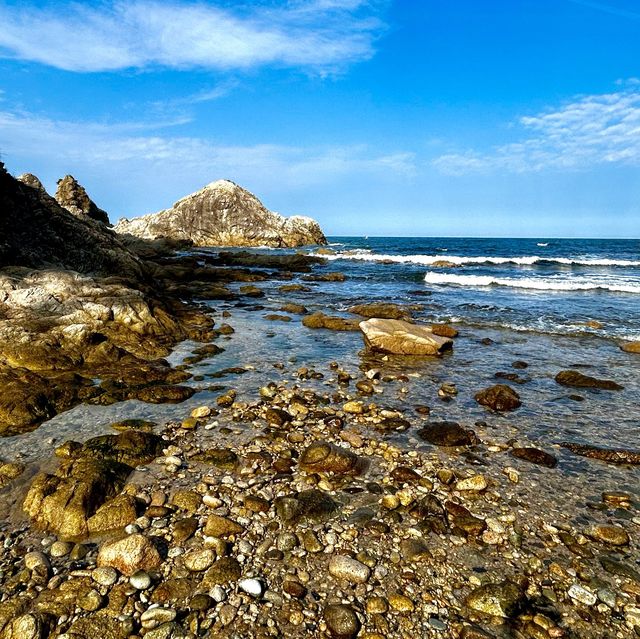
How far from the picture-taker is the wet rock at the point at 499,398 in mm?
9781

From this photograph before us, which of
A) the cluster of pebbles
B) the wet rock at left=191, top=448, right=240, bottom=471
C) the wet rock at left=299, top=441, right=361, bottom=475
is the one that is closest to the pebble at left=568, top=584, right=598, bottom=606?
the cluster of pebbles

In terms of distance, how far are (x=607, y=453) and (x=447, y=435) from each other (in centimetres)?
283

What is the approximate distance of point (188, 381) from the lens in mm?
11141

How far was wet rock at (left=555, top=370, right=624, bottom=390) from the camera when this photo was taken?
1136cm

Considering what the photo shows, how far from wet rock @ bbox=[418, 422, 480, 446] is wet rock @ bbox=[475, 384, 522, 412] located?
1738mm

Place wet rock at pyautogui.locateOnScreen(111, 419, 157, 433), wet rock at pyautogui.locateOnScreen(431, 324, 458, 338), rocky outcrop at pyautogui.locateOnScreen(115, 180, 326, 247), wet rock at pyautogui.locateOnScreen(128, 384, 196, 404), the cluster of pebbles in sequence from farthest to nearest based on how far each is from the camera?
rocky outcrop at pyautogui.locateOnScreen(115, 180, 326, 247)
wet rock at pyautogui.locateOnScreen(431, 324, 458, 338)
wet rock at pyautogui.locateOnScreen(128, 384, 196, 404)
wet rock at pyautogui.locateOnScreen(111, 419, 157, 433)
the cluster of pebbles

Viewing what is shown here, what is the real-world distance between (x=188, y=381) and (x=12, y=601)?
7.14 metres

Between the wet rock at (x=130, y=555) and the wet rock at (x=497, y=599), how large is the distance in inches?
139

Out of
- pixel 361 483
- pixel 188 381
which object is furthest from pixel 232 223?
pixel 361 483

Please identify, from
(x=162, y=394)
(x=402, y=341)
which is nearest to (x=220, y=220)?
(x=402, y=341)

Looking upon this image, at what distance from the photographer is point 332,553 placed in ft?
16.4

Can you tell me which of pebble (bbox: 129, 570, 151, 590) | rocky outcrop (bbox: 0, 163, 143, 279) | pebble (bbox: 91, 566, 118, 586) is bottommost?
pebble (bbox: 129, 570, 151, 590)

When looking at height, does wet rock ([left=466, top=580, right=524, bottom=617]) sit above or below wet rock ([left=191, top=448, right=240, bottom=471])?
below

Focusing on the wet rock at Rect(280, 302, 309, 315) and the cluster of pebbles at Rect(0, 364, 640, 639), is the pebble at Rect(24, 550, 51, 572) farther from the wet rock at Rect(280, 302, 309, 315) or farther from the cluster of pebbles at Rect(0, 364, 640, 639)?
the wet rock at Rect(280, 302, 309, 315)
